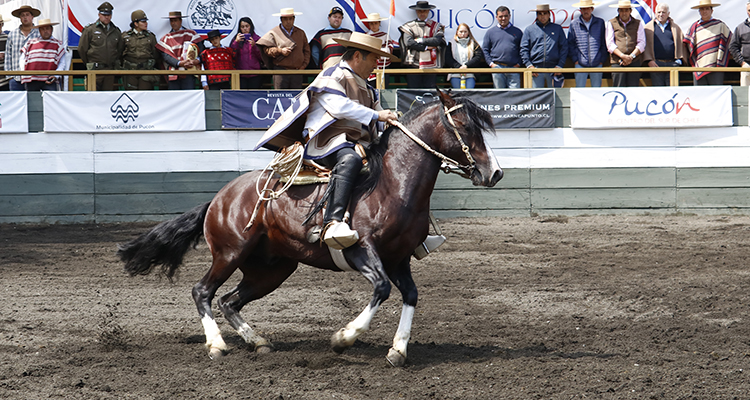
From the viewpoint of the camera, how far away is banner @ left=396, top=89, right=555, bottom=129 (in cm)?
1348

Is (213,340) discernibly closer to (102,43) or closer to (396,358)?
(396,358)

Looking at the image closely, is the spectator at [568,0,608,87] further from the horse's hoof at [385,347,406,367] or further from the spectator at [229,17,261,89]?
the horse's hoof at [385,347,406,367]

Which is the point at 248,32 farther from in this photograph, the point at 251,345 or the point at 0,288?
the point at 251,345

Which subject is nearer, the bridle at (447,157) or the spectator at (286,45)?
the bridle at (447,157)

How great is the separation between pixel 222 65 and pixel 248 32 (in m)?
0.72

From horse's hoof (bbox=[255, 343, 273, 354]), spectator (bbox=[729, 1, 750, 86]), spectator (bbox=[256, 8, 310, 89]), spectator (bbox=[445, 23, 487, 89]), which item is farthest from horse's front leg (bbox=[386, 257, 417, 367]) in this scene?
spectator (bbox=[729, 1, 750, 86])

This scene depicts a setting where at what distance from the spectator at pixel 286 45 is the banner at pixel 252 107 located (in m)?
0.50

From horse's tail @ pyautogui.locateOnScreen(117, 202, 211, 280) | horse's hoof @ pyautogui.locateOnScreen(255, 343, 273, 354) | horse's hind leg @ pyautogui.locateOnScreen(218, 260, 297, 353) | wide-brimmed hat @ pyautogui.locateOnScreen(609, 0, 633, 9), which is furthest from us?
wide-brimmed hat @ pyautogui.locateOnScreen(609, 0, 633, 9)

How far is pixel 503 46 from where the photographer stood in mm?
13320

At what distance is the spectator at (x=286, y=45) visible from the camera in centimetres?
1298

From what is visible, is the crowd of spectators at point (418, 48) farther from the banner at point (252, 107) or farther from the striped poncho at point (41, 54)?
the banner at point (252, 107)

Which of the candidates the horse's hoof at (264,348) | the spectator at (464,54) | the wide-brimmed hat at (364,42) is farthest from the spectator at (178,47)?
the horse's hoof at (264,348)

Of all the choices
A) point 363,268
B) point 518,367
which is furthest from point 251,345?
point 518,367

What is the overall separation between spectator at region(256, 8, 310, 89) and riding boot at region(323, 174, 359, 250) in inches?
319
